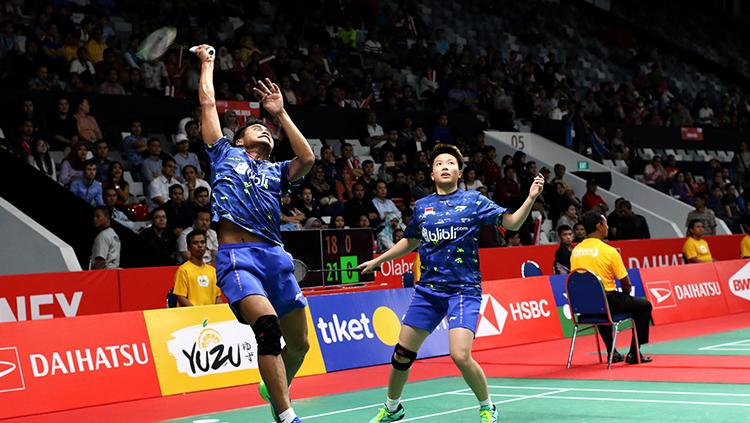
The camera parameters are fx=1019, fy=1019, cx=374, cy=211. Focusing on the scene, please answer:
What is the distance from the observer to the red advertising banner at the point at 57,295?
468 inches

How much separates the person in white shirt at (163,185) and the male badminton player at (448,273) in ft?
26.2

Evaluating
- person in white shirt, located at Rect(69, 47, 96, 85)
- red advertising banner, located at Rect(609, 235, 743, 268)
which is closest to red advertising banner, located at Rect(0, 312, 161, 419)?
person in white shirt, located at Rect(69, 47, 96, 85)

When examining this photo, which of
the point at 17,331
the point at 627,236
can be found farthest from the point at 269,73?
the point at 17,331

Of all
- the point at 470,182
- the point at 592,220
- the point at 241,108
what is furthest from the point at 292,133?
the point at 470,182

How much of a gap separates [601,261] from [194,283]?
15.2 ft

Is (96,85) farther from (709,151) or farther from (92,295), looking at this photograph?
(709,151)

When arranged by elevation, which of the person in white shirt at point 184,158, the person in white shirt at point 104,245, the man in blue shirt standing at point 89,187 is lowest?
the person in white shirt at point 104,245

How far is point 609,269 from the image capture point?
11.6m

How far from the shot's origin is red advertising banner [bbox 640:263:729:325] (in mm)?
16141

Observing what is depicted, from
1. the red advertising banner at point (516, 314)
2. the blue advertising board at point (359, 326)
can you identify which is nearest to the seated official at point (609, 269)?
the red advertising banner at point (516, 314)

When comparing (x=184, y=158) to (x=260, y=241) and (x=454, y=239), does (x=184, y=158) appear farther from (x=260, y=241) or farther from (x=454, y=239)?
(x=260, y=241)

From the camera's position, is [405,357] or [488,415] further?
[405,357]

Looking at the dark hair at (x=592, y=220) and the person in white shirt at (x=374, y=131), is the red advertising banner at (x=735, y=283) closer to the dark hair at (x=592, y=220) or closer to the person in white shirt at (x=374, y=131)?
the dark hair at (x=592, y=220)

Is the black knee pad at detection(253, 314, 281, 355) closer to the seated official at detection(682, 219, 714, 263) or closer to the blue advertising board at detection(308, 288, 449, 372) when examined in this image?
the blue advertising board at detection(308, 288, 449, 372)
